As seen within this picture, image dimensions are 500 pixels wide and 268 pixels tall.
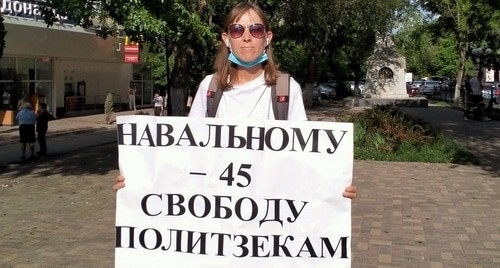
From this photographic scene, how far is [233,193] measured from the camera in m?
2.98

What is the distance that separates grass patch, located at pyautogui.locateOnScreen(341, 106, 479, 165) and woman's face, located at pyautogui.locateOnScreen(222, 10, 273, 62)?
974 cm

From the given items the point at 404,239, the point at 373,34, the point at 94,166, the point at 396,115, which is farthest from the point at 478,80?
the point at 373,34

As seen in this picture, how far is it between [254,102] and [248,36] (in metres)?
0.33

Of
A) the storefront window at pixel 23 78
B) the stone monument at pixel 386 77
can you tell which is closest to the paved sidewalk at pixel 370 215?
the storefront window at pixel 23 78

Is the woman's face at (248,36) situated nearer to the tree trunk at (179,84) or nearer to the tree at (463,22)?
the tree trunk at (179,84)

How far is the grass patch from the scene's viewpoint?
12.3 m

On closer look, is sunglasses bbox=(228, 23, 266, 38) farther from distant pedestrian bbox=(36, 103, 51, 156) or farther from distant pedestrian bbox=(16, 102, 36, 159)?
distant pedestrian bbox=(36, 103, 51, 156)

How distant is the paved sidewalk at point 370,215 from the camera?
5.80 metres

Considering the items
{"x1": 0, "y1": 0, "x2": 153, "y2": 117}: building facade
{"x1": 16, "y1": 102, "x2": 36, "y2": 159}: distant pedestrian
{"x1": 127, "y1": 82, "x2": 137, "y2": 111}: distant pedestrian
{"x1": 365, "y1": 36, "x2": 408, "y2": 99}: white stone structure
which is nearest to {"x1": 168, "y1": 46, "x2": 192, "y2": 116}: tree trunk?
{"x1": 16, "y1": 102, "x2": 36, "y2": 159}: distant pedestrian

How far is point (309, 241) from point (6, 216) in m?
5.64

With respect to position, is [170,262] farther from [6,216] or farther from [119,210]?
[6,216]

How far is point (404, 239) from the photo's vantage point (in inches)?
251

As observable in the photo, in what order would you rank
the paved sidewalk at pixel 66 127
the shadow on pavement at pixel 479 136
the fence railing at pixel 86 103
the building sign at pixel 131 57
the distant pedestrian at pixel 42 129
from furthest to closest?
the building sign at pixel 131 57
the fence railing at pixel 86 103
the paved sidewalk at pixel 66 127
the distant pedestrian at pixel 42 129
the shadow on pavement at pixel 479 136

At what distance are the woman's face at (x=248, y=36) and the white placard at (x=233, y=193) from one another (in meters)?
0.35
